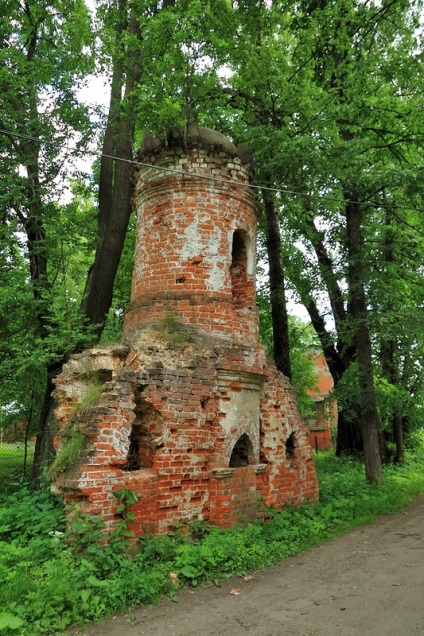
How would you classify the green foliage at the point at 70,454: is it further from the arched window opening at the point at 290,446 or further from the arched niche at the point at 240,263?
the arched window opening at the point at 290,446

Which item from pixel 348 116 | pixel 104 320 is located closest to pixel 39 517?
pixel 104 320

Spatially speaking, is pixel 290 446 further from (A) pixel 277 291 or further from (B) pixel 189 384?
(A) pixel 277 291

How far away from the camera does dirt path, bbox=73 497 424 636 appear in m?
4.41

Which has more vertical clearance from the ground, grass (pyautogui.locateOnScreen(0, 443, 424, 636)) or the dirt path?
grass (pyautogui.locateOnScreen(0, 443, 424, 636))

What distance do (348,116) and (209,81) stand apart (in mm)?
3344

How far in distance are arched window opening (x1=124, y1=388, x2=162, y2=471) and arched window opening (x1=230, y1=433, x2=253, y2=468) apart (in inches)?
61.9

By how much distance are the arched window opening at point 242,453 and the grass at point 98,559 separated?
0.84 metres

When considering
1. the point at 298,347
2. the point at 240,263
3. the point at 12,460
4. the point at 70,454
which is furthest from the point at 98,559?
the point at 298,347

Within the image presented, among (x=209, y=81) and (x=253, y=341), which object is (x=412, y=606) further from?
(x=209, y=81)

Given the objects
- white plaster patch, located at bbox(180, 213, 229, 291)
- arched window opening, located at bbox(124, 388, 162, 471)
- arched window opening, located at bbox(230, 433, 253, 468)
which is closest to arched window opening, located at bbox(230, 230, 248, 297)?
white plaster patch, located at bbox(180, 213, 229, 291)

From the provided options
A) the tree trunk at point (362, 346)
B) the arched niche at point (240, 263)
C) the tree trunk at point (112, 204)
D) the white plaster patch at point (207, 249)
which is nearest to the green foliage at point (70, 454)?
the white plaster patch at point (207, 249)

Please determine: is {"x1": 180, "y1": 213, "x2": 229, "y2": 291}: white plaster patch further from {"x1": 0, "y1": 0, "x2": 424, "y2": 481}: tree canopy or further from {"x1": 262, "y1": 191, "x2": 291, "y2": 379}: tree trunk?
{"x1": 262, "y1": 191, "x2": 291, "y2": 379}: tree trunk

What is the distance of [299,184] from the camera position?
404 inches

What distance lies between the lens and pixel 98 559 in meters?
5.19
